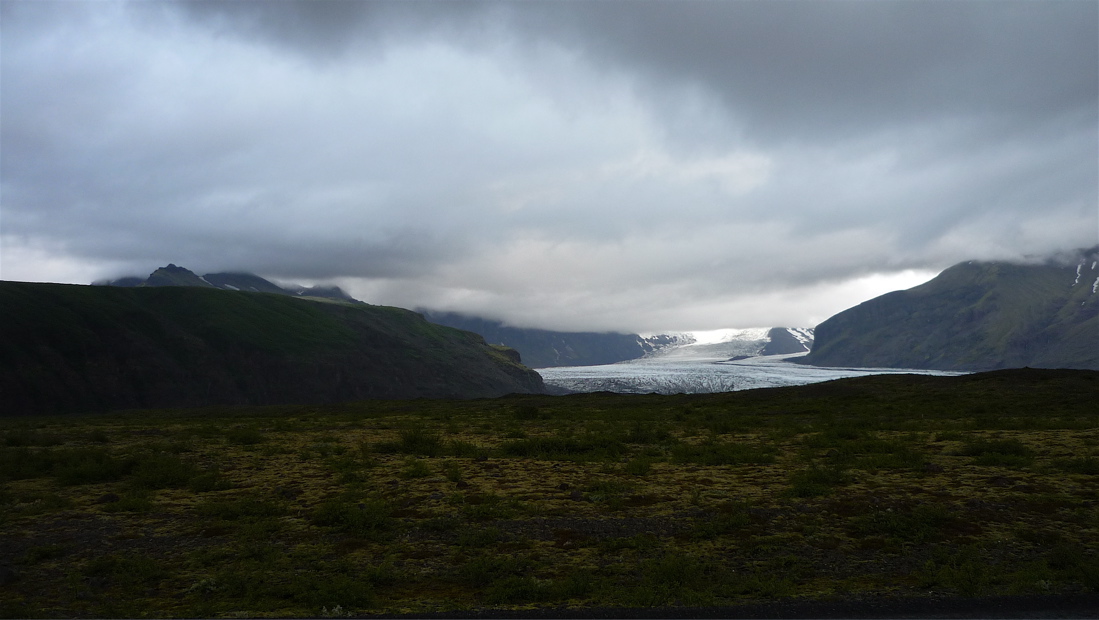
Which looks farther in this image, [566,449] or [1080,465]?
[566,449]

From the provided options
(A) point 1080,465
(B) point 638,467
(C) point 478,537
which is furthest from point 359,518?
(A) point 1080,465

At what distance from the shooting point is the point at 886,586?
9555 millimetres

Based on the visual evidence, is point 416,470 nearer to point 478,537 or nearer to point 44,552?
point 478,537

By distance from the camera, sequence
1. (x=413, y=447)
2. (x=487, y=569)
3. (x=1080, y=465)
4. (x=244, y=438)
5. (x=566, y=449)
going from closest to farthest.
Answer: (x=487, y=569) < (x=1080, y=465) < (x=566, y=449) < (x=413, y=447) < (x=244, y=438)

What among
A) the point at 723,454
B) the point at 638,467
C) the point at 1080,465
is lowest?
the point at 638,467

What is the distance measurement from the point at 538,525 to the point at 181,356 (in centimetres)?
16005

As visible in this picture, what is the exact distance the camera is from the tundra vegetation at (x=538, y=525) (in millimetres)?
9508

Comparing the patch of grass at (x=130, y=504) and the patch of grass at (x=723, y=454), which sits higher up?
the patch of grass at (x=723, y=454)

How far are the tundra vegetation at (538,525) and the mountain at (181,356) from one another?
124 meters

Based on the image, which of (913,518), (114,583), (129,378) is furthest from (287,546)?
(129,378)

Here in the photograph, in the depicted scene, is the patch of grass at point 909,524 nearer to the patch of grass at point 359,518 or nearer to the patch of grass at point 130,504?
the patch of grass at point 359,518

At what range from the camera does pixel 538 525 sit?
12.6 meters

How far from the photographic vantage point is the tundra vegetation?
9508 mm

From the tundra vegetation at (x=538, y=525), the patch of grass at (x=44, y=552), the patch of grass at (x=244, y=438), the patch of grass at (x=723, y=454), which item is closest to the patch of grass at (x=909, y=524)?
the tundra vegetation at (x=538, y=525)
